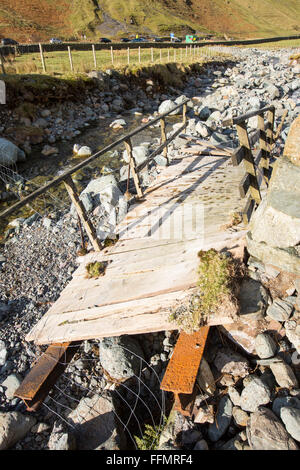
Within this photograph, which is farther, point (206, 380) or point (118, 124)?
point (118, 124)

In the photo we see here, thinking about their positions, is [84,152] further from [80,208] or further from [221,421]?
[221,421]

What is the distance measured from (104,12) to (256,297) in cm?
10954

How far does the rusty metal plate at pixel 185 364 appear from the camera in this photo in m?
2.90

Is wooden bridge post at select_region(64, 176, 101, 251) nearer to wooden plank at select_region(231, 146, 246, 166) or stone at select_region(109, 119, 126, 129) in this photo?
wooden plank at select_region(231, 146, 246, 166)

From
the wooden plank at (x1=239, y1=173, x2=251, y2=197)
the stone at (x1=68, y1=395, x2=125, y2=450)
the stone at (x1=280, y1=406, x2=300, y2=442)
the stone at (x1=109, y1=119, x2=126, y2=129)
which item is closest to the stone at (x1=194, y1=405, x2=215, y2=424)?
the stone at (x1=280, y1=406, x2=300, y2=442)

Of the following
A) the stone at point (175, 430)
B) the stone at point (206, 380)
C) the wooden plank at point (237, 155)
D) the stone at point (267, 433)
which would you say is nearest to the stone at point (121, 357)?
the stone at point (175, 430)

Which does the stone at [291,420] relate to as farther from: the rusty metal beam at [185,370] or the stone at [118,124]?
the stone at [118,124]

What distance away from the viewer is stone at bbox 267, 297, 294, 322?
126 inches

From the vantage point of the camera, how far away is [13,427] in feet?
12.4

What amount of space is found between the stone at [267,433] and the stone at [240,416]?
7.3 inches

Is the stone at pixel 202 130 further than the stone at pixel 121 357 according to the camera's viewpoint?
Yes

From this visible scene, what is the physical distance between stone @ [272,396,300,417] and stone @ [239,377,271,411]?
2.9 inches

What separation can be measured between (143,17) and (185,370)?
108 m

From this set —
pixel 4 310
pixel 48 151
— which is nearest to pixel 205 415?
pixel 4 310
